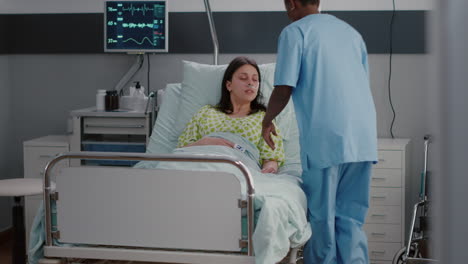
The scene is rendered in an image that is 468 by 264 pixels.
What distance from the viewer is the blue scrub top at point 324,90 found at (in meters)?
2.63

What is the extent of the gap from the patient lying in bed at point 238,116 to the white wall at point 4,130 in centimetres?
179

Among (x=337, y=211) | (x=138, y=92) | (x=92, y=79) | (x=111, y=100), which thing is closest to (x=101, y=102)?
(x=111, y=100)

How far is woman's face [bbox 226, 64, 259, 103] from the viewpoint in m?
3.42

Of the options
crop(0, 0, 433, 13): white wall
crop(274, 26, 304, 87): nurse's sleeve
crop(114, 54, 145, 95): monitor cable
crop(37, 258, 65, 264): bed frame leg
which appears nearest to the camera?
crop(37, 258, 65, 264): bed frame leg

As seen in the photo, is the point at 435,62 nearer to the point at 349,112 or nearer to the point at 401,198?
the point at 349,112

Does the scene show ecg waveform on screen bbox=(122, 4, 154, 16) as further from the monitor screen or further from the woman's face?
the woman's face

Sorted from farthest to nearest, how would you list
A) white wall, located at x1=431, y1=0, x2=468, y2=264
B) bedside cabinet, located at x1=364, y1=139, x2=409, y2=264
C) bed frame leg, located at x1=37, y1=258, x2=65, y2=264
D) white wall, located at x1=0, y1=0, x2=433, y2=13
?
1. white wall, located at x1=0, y1=0, x2=433, y2=13
2. bedside cabinet, located at x1=364, y1=139, x2=409, y2=264
3. bed frame leg, located at x1=37, y1=258, x2=65, y2=264
4. white wall, located at x1=431, y1=0, x2=468, y2=264

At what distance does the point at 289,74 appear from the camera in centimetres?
261

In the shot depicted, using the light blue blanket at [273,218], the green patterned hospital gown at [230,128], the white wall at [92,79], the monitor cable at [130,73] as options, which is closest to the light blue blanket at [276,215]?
the light blue blanket at [273,218]

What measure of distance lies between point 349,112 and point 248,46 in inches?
71.8

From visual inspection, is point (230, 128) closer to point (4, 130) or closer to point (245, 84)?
point (245, 84)

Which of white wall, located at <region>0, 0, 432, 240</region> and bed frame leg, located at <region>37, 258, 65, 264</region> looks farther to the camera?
white wall, located at <region>0, 0, 432, 240</region>

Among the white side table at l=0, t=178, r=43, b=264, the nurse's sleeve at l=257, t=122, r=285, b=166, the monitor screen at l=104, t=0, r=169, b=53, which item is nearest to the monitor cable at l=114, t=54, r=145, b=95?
the monitor screen at l=104, t=0, r=169, b=53

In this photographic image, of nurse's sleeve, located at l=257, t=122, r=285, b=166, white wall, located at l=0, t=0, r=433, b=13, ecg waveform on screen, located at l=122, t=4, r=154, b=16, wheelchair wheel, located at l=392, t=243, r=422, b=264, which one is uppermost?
white wall, located at l=0, t=0, r=433, b=13
